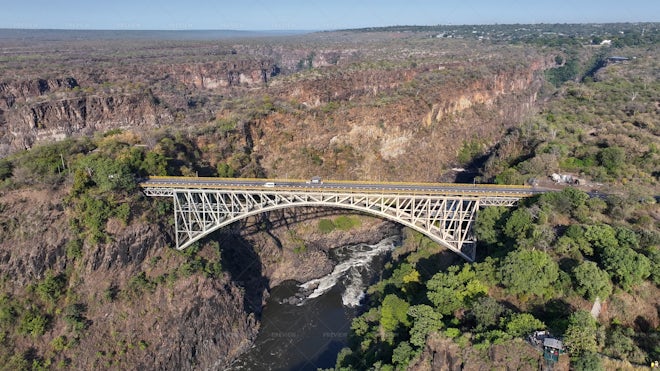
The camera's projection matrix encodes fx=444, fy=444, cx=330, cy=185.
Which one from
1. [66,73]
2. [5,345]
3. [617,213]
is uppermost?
[66,73]

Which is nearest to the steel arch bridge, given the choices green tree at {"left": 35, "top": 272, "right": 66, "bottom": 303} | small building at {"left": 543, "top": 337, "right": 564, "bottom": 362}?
green tree at {"left": 35, "top": 272, "right": 66, "bottom": 303}

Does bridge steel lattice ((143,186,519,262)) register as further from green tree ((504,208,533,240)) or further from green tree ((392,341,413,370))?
green tree ((392,341,413,370))

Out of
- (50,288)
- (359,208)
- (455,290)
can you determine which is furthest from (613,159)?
(50,288)

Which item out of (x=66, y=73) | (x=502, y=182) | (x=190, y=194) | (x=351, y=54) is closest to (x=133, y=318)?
(x=190, y=194)

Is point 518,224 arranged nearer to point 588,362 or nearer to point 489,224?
point 489,224

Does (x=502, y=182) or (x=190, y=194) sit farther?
(x=502, y=182)

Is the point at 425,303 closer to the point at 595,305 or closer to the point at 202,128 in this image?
the point at 595,305

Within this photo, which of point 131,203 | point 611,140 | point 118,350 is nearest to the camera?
point 118,350

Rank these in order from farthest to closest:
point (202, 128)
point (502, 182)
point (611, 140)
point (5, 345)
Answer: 1. point (202, 128)
2. point (611, 140)
3. point (502, 182)
4. point (5, 345)
